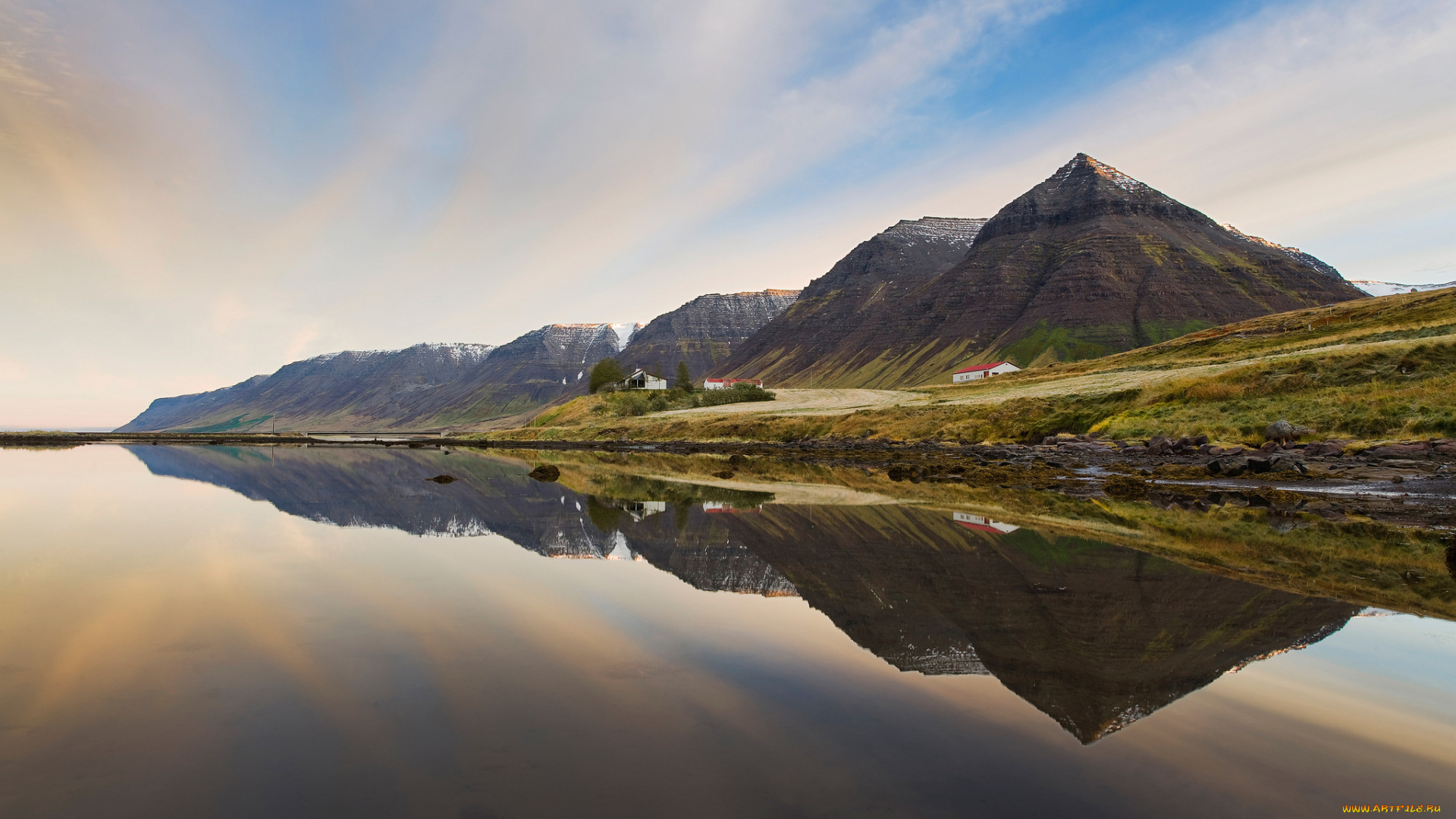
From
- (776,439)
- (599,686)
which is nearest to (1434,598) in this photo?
(599,686)

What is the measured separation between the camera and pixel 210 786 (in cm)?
557

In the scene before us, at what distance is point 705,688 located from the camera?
8.05m

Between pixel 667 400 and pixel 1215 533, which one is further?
pixel 667 400

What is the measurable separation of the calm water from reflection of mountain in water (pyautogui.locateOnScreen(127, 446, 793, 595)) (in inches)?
17.6

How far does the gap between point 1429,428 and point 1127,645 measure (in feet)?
113

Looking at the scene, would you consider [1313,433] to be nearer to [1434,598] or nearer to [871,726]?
[1434,598]

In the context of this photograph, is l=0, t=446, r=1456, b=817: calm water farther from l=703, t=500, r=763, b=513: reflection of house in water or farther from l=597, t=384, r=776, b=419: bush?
l=597, t=384, r=776, b=419: bush

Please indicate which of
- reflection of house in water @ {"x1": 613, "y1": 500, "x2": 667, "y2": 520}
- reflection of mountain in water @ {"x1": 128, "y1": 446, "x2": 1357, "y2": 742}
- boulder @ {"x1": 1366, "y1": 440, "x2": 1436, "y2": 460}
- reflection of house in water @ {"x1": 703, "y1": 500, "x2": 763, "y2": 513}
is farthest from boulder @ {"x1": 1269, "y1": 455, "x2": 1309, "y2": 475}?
reflection of house in water @ {"x1": 613, "y1": 500, "x2": 667, "y2": 520}

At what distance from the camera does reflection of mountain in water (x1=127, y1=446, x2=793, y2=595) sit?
16.5 m

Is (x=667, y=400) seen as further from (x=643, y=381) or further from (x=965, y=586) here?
(x=965, y=586)

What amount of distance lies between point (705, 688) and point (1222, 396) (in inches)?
1931

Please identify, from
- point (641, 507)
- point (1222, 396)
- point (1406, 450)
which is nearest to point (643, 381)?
point (1222, 396)

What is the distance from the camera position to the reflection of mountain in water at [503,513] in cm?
1650

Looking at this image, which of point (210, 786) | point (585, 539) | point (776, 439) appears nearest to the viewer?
point (210, 786)
